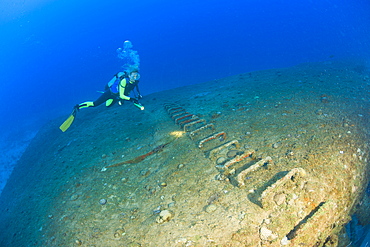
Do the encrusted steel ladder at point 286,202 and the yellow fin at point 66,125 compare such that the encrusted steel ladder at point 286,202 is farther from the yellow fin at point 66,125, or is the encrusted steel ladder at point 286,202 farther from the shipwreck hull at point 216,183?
the yellow fin at point 66,125

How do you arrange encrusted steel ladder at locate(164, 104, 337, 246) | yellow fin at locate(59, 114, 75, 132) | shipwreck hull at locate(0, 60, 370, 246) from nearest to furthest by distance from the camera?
1. encrusted steel ladder at locate(164, 104, 337, 246)
2. shipwreck hull at locate(0, 60, 370, 246)
3. yellow fin at locate(59, 114, 75, 132)

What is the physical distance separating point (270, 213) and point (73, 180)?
4567 millimetres

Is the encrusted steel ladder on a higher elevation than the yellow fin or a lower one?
lower

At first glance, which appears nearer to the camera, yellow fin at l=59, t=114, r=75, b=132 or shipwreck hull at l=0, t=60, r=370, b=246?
shipwreck hull at l=0, t=60, r=370, b=246

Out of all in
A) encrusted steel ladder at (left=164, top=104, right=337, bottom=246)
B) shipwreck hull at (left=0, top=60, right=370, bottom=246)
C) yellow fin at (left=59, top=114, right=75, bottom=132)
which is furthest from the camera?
yellow fin at (left=59, top=114, right=75, bottom=132)

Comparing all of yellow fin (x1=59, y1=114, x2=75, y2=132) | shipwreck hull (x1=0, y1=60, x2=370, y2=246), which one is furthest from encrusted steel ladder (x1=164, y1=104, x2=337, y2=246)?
yellow fin (x1=59, y1=114, x2=75, y2=132)

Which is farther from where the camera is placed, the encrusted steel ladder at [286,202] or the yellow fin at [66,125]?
the yellow fin at [66,125]

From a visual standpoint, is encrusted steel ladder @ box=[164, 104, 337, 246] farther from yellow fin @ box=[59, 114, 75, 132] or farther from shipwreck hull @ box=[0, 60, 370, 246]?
yellow fin @ box=[59, 114, 75, 132]

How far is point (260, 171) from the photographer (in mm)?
3062

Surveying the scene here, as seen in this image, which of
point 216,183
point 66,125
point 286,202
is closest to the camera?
point 286,202

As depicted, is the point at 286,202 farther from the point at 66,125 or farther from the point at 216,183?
the point at 66,125

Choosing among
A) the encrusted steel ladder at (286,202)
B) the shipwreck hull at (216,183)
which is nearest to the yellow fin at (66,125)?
the shipwreck hull at (216,183)

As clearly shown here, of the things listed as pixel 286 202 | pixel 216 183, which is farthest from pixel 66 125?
pixel 286 202

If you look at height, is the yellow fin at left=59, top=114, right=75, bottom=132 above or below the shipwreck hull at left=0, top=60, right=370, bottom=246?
above
